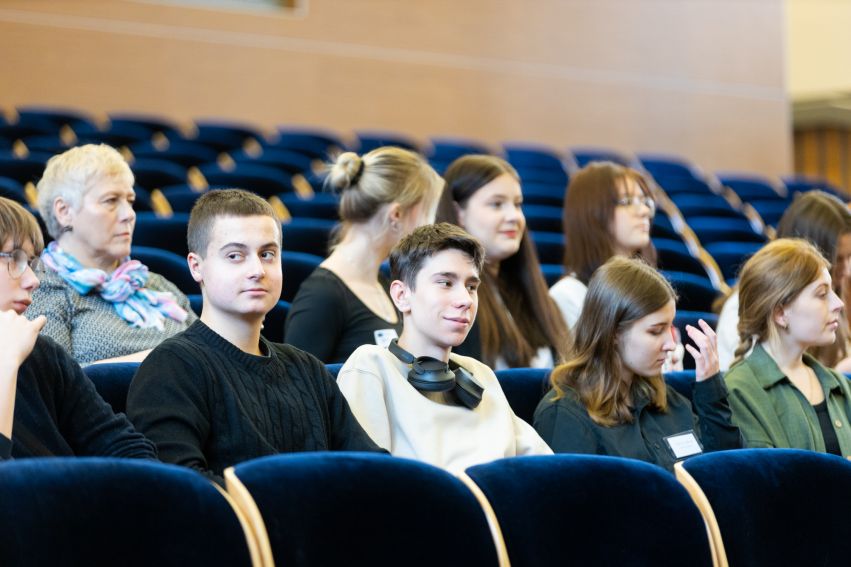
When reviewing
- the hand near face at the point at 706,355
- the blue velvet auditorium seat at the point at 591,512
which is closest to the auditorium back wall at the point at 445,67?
the hand near face at the point at 706,355

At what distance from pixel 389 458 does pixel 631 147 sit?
19.7 ft

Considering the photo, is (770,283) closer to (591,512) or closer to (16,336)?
(591,512)

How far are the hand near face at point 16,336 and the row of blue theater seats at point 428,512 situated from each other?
0.32 meters

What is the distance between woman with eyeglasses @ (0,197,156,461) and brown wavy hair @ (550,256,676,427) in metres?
0.76

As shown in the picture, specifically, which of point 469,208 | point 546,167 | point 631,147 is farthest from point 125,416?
point 631,147

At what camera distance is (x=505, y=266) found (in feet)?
7.99

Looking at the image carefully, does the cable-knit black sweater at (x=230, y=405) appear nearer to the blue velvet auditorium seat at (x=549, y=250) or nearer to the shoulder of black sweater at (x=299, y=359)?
the shoulder of black sweater at (x=299, y=359)

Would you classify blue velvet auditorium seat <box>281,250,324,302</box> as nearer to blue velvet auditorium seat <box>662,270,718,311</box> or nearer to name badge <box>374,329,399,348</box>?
name badge <box>374,329,399,348</box>

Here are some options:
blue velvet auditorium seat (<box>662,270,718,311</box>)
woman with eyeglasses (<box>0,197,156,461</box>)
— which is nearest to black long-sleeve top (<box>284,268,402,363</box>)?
woman with eyeglasses (<box>0,197,156,461</box>)

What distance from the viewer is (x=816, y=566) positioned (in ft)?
4.50

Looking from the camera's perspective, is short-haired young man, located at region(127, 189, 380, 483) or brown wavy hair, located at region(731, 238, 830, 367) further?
brown wavy hair, located at region(731, 238, 830, 367)

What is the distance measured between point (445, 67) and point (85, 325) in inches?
187

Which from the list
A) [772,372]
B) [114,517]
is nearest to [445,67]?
[772,372]

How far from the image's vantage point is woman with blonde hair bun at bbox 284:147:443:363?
6.89ft
